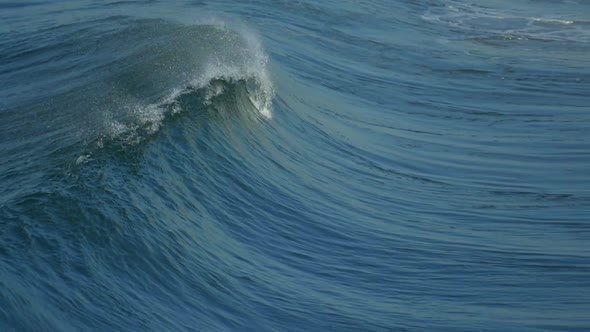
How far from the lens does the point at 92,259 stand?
7.63m

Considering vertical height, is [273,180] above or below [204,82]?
below

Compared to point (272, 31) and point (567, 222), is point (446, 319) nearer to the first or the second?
point (567, 222)

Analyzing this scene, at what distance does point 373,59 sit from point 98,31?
6.01 m

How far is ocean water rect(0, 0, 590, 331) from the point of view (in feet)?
25.6

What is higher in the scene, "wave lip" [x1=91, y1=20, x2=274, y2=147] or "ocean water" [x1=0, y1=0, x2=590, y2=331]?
"wave lip" [x1=91, y1=20, x2=274, y2=147]

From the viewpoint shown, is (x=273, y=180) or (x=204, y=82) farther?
(x=204, y=82)

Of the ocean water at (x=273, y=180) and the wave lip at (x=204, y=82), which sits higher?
the wave lip at (x=204, y=82)

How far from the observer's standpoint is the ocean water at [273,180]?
7797 mm

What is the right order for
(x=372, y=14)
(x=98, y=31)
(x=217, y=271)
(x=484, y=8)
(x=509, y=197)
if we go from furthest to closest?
(x=484, y=8)
(x=372, y=14)
(x=98, y=31)
(x=509, y=197)
(x=217, y=271)

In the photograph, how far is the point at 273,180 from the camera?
11383 mm

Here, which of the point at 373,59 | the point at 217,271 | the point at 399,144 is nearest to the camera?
the point at 217,271

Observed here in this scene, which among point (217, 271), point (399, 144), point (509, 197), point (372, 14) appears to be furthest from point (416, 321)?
point (372, 14)

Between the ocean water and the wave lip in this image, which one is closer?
the ocean water

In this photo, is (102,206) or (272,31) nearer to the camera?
(102,206)
